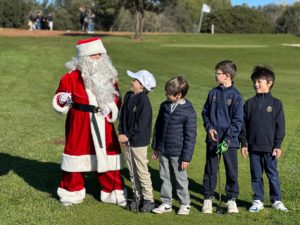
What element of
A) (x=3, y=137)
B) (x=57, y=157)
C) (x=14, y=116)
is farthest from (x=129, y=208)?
(x=14, y=116)

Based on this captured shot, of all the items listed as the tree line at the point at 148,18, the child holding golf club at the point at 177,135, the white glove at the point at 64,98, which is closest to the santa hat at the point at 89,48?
the white glove at the point at 64,98

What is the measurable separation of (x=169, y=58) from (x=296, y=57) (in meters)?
6.88

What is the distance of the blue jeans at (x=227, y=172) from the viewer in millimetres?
5809

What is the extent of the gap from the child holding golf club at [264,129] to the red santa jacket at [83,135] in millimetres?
1605

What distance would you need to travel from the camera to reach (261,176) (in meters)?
5.90

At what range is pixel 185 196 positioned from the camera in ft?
18.6

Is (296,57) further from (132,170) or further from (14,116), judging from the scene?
(132,170)

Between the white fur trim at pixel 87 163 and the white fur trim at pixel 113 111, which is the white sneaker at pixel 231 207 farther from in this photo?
the white fur trim at pixel 113 111

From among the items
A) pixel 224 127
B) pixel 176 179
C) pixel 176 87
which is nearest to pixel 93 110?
pixel 176 87

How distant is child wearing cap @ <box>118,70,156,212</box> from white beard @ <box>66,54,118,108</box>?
27 cm

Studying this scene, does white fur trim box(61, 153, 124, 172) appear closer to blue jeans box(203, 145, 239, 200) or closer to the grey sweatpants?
the grey sweatpants

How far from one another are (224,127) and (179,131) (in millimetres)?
547

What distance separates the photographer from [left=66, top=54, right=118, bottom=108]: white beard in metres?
5.86

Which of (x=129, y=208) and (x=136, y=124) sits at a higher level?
(x=136, y=124)
